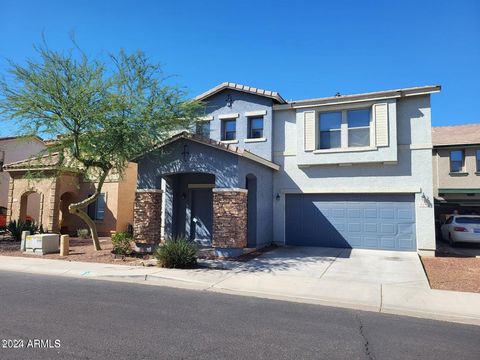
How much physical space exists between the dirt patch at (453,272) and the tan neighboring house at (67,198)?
→ 14540 mm

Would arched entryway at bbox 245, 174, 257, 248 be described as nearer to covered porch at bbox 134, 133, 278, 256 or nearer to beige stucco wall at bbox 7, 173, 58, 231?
covered porch at bbox 134, 133, 278, 256

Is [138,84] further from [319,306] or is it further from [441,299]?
[441,299]

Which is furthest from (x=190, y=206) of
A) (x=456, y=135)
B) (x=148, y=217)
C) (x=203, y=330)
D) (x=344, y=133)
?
(x=456, y=135)

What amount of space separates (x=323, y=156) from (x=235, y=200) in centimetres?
528

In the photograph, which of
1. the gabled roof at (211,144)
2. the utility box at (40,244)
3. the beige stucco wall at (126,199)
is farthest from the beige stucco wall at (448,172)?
the utility box at (40,244)

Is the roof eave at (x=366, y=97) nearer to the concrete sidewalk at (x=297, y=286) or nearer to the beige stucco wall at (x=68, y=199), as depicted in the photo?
the concrete sidewalk at (x=297, y=286)

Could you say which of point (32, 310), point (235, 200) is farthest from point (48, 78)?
point (32, 310)

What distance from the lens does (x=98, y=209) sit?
19.6m

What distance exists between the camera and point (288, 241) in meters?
16.1

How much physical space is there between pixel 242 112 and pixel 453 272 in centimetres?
1077

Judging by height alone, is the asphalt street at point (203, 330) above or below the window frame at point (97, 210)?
below

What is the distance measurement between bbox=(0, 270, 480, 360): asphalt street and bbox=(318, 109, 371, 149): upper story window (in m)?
9.82

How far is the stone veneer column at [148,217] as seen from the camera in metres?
13.4

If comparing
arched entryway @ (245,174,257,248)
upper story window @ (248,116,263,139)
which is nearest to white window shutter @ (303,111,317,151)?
upper story window @ (248,116,263,139)
